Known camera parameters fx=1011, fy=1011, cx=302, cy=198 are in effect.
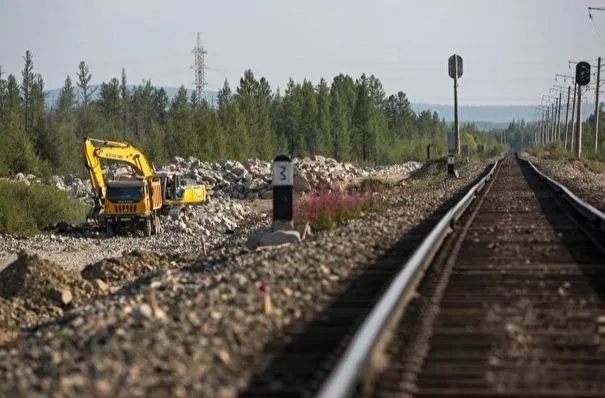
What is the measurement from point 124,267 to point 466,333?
16349mm

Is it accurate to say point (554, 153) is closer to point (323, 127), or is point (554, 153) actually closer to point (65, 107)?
point (323, 127)

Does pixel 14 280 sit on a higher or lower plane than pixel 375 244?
lower

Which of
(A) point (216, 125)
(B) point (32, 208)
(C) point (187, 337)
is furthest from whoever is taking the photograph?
(A) point (216, 125)

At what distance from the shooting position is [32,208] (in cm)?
4612

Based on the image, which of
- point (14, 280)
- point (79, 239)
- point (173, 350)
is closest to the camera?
→ point (173, 350)

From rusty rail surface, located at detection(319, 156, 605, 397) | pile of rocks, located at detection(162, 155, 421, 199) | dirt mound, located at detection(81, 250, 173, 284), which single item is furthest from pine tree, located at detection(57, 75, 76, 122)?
rusty rail surface, located at detection(319, 156, 605, 397)

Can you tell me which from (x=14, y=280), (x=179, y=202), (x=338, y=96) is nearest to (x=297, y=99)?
(x=338, y=96)

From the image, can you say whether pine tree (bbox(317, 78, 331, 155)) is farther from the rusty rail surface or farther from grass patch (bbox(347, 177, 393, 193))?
the rusty rail surface

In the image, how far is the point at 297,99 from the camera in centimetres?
13550

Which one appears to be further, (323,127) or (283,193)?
(323,127)

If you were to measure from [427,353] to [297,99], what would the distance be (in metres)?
129

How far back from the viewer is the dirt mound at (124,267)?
2269 cm

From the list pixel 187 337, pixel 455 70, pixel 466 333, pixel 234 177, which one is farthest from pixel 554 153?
pixel 187 337

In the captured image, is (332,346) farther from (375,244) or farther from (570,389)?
(375,244)
